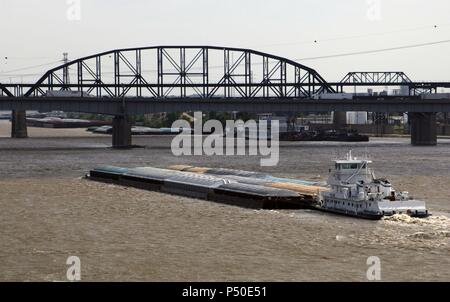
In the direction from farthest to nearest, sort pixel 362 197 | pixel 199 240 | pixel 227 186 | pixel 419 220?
1. pixel 227 186
2. pixel 362 197
3. pixel 419 220
4. pixel 199 240

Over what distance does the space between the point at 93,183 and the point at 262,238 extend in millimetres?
42751

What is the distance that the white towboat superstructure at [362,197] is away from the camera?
4903cm

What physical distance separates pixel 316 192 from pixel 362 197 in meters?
8.54

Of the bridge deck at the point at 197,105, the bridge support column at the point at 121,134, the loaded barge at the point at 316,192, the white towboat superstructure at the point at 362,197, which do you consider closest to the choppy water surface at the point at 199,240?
the white towboat superstructure at the point at 362,197

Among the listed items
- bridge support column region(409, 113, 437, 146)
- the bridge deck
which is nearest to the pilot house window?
the bridge deck

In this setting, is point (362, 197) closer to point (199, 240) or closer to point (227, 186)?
point (199, 240)

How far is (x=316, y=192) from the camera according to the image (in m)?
58.6

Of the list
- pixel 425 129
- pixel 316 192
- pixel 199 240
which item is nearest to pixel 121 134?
pixel 425 129

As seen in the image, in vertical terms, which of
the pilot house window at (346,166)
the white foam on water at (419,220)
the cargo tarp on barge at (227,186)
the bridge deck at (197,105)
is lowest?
the white foam on water at (419,220)

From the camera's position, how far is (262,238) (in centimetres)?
4234

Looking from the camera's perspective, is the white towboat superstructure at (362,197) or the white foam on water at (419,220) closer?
the white foam on water at (419,220)

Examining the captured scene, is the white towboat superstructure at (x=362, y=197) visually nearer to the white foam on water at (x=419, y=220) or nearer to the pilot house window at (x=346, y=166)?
the pilot house window at (x=346, y=166)

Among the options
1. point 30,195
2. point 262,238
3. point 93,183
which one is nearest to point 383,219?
point 262,238
